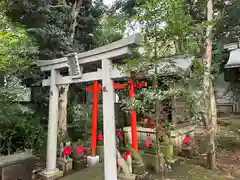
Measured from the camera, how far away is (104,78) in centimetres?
387

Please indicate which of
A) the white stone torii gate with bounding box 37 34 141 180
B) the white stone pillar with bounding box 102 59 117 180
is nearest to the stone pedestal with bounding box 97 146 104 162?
the white stone torii gate with bounding box 37 34 141 180

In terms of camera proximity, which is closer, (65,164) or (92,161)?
(65,164)

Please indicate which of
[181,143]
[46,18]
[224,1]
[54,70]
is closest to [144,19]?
[54,70]

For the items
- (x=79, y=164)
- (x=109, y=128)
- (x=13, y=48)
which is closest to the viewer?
(x=109, y=128)

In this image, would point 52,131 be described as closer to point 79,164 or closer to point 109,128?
point 79,164

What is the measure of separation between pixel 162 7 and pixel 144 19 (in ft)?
1.32

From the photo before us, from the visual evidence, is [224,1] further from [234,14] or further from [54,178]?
[54,178]

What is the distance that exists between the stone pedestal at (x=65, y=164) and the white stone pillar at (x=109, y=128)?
207 centimetres

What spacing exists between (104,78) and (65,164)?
3058 millimetres

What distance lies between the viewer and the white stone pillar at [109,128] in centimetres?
372

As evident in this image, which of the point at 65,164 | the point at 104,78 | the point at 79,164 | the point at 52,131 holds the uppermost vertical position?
the point at 104,78

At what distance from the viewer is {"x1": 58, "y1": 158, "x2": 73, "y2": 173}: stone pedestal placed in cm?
533

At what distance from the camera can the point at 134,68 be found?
11.3 feet

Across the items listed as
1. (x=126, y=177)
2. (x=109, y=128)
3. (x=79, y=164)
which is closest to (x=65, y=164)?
(x=79, y=164)
